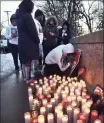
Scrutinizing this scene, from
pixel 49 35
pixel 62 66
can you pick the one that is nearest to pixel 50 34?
pixel 49 35

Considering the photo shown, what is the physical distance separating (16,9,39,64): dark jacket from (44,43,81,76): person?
2.96ft

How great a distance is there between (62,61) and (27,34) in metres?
1.47

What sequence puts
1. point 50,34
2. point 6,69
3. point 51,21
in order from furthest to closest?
point 6,69, point 50,34, point 51,21

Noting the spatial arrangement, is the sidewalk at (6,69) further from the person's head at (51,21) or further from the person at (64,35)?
the person's head at (51,21)

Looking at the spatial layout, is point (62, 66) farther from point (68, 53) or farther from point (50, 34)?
point (50, 34)

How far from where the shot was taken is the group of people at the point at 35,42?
267 inches

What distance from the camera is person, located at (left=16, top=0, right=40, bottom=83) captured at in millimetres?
6688

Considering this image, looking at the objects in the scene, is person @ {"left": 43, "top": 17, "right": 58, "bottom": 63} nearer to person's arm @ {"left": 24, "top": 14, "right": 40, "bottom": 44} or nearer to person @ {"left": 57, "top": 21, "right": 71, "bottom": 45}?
person @ {"left": 57, "top": 21, "right": 71, "bottom": 45}

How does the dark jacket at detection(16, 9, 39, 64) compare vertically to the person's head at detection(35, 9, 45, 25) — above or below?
below

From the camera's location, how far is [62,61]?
7922 millimetres

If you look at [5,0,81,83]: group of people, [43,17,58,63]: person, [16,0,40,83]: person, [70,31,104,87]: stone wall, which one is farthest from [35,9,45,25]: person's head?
[70,31,104,87]: stone wall

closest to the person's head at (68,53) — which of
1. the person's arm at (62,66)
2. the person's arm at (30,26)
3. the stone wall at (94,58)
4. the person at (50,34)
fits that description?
the person's arm at (62,66)

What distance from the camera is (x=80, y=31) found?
1107 inches

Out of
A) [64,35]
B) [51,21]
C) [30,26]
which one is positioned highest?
[51,21]
